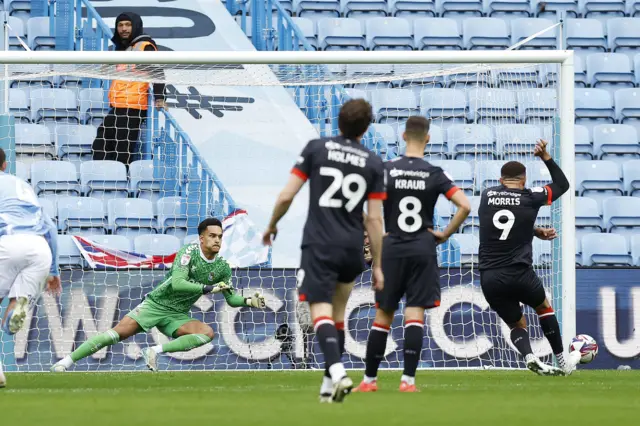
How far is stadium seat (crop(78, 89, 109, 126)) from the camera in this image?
14.7 meters

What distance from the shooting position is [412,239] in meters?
8.41

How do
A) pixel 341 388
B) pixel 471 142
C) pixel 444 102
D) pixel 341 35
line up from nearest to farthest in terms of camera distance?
pixel 341 388
pixel 471 142
pixel 444 102
pixel 341 35

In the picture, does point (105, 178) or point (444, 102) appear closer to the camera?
point (105, 178)

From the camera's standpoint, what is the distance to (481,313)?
513 inches

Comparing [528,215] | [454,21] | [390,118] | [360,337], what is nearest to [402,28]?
[454,21]

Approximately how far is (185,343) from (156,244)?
2206 millimetres

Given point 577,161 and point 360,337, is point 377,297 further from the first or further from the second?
point 577,161

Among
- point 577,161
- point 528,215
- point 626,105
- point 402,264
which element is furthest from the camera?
point 626,105

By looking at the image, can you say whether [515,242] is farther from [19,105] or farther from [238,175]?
[19,105]

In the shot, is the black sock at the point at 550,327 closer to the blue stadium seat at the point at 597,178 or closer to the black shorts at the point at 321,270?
the black shorts at the point at 321,270

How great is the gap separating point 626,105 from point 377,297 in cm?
959

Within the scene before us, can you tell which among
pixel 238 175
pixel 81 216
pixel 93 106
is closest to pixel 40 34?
pixel 93 106

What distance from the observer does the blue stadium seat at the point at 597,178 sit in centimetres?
1584

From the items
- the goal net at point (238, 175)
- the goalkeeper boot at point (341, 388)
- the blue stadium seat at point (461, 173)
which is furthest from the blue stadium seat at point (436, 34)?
the goalkeeper boot at point (341, 388)
